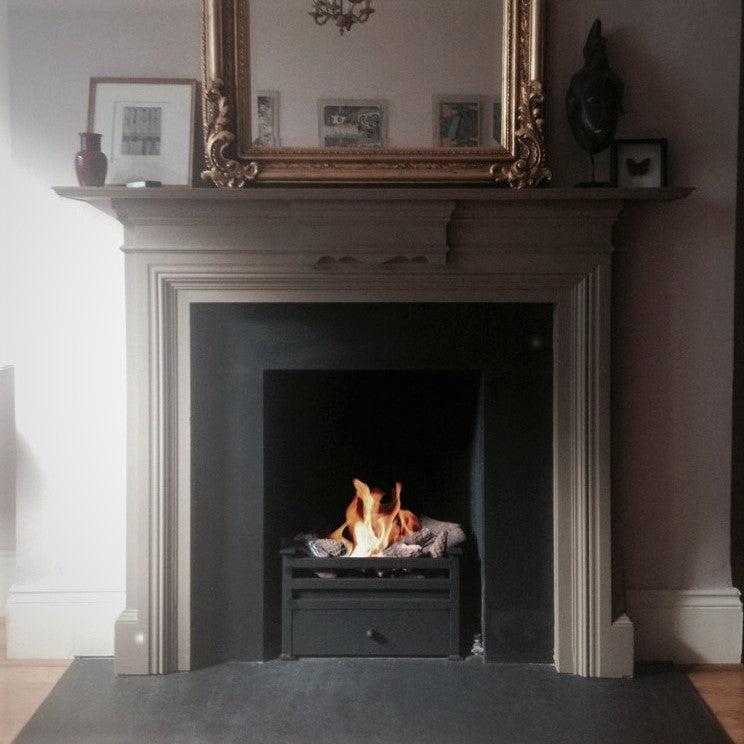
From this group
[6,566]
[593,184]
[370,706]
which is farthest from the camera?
[6,566]

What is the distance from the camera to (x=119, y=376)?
2664 mm

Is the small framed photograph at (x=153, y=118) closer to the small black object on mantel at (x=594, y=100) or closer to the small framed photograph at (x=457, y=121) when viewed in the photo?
the small framed photograph at (x=457, y=121)

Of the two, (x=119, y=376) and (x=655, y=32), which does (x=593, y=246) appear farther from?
(x=119, y=376)

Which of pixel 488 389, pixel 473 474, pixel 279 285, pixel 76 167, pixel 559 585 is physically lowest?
pixel 559 585

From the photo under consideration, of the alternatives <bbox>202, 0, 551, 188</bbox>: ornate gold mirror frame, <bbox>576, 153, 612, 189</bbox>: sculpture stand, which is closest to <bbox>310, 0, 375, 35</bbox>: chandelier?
<bbox>202, 0, 551, 188</bbox>: ornate gold mirror frame

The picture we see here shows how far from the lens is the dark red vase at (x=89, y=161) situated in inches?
95.9

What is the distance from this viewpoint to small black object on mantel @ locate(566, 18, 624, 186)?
8.02ft

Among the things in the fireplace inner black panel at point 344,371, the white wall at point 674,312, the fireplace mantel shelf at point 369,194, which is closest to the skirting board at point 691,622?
the white wall at point 674,312

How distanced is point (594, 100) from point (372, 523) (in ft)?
4.57

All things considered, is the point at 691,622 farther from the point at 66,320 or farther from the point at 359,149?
the point at 66,320

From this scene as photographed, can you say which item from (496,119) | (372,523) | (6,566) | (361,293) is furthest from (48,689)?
A: (496,119)

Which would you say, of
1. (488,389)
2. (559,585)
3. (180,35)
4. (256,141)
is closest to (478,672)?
(559,585)

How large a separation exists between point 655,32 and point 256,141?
1.16 meters

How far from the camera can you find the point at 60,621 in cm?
270
